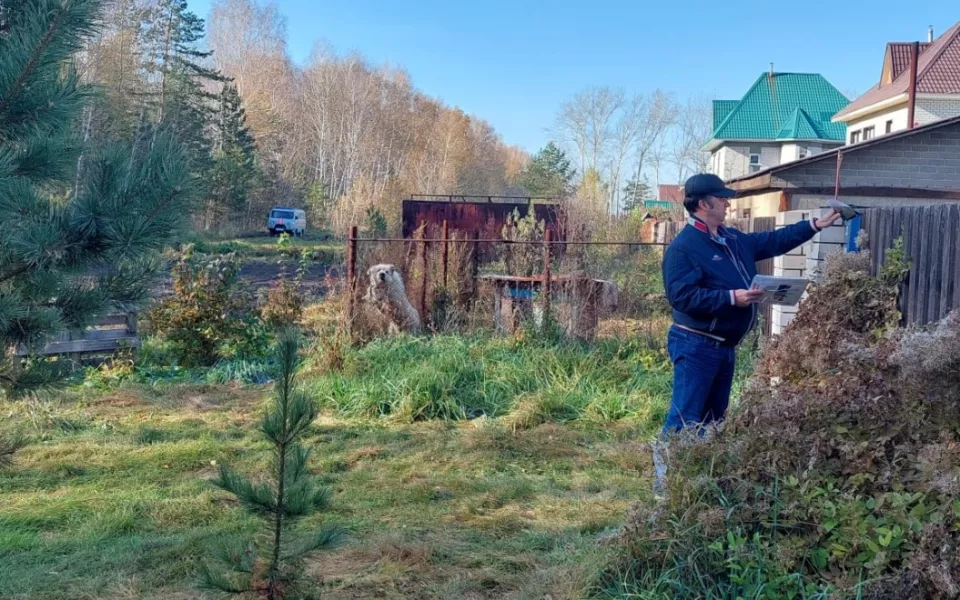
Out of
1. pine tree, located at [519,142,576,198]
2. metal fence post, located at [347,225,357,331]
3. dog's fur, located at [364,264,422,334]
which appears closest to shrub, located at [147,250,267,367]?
metal fence post, located at [347,225,357,331]

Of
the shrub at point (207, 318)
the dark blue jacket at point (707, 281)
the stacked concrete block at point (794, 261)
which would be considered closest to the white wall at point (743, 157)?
the shrub at point (207, 318)

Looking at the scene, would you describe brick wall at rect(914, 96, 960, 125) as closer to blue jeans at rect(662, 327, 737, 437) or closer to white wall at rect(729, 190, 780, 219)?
white wall at rect(729, 190, 780, 219)

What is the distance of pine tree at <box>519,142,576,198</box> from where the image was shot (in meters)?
51.8

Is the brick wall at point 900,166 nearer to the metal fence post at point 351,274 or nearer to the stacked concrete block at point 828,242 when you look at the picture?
the metal fence post at point 351,274

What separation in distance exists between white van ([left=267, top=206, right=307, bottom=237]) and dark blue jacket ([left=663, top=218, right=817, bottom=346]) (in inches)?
1386

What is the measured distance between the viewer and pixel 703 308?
3844mm

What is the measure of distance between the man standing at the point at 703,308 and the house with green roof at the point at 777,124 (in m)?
36.7

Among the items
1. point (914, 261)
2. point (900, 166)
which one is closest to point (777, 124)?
point (900, 166)

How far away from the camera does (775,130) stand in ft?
131

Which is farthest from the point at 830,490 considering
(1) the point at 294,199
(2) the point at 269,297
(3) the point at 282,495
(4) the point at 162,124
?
(1) the point at 294,199

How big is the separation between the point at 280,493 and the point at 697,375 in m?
2.30

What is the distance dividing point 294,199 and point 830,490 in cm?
4711

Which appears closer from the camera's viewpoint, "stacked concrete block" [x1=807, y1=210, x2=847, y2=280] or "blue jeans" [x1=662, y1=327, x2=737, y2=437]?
"blue jeans" [x1=662, y1=327, x2=737, y2=437]

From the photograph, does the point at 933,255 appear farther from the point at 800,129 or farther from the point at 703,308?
the point at 800,129
